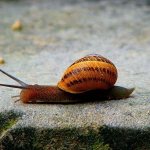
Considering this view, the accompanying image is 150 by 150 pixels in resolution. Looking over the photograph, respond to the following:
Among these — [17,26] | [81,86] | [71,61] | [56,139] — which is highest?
[81,86]

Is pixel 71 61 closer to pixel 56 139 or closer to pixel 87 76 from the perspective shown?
pixel 87 76

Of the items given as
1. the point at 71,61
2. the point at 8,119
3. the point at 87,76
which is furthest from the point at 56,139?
the point at 71,61

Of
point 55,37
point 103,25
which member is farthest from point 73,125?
point 103,25

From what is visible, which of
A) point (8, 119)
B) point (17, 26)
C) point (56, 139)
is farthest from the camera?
point (17, 26)

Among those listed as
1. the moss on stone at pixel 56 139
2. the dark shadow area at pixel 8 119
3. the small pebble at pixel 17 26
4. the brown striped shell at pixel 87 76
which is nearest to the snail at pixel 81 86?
the brown striped shell at pixel 87 76

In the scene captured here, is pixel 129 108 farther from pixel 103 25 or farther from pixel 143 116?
pixel 103 25

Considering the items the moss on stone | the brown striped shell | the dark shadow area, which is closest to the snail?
the brown striped shell

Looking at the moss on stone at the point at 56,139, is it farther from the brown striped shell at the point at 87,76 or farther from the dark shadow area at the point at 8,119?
the brown striped shell at the point at 87,76
